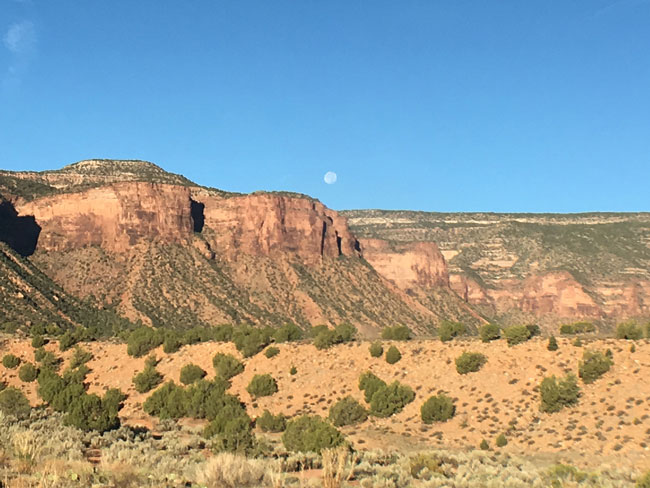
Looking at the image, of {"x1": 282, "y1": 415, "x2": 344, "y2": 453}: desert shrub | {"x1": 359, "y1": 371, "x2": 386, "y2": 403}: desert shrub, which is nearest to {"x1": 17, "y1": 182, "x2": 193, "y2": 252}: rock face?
{"x1": 359, "y1": 371, "x2": 386, "y2": 403}: desert shrub

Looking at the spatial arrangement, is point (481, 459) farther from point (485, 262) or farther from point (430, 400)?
point (485, 262)

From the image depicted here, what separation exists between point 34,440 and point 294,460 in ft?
23.9

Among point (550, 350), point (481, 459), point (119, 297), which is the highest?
point (119, 297)

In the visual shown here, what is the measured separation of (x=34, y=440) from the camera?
17.0m

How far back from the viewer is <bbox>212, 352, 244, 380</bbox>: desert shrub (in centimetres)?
3894

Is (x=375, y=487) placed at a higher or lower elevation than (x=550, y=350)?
lower

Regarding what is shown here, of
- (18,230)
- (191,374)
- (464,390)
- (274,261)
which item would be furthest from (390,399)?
(274,261)

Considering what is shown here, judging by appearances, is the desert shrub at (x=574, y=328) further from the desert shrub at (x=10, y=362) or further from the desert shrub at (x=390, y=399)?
the desert shrub at (x=10, y=362)

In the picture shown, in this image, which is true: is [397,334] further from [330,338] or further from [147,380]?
[147,380]

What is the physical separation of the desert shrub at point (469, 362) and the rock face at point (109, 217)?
97.9m

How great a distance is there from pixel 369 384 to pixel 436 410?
15.8ft

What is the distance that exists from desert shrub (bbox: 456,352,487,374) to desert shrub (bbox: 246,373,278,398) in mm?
10517

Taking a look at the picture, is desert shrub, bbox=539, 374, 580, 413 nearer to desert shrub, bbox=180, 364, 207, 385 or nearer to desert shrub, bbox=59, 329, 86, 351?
desert shrub, bbox=180, 364, 207, 385

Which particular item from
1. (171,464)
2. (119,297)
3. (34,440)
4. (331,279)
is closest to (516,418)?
(171,464)
